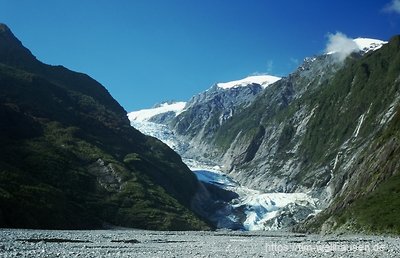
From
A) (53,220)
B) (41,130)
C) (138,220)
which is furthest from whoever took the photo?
(41,130)

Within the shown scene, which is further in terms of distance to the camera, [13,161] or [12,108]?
[12,108]

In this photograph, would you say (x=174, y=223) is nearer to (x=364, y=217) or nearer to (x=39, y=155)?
(x=39, y=155)

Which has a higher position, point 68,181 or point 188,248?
point 68,181

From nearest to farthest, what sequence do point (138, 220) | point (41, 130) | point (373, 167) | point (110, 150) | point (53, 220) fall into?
point (53, 220), point (373, 167), point (138, 220), point (41, 130), point (110, 150)

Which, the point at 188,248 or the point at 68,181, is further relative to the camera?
the point at 68,181

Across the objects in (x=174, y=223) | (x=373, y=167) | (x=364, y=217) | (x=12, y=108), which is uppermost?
(x=12, y=108)

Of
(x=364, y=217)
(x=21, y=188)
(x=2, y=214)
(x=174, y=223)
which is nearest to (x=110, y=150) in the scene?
(x=174, y=223)

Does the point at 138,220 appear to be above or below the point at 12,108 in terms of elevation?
below

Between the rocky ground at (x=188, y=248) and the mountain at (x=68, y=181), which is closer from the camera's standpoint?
the rocky ground at (x=188, y=248)

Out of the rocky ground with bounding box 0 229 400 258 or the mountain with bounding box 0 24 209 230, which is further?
the mountain with bounding box 0 24 209 230
